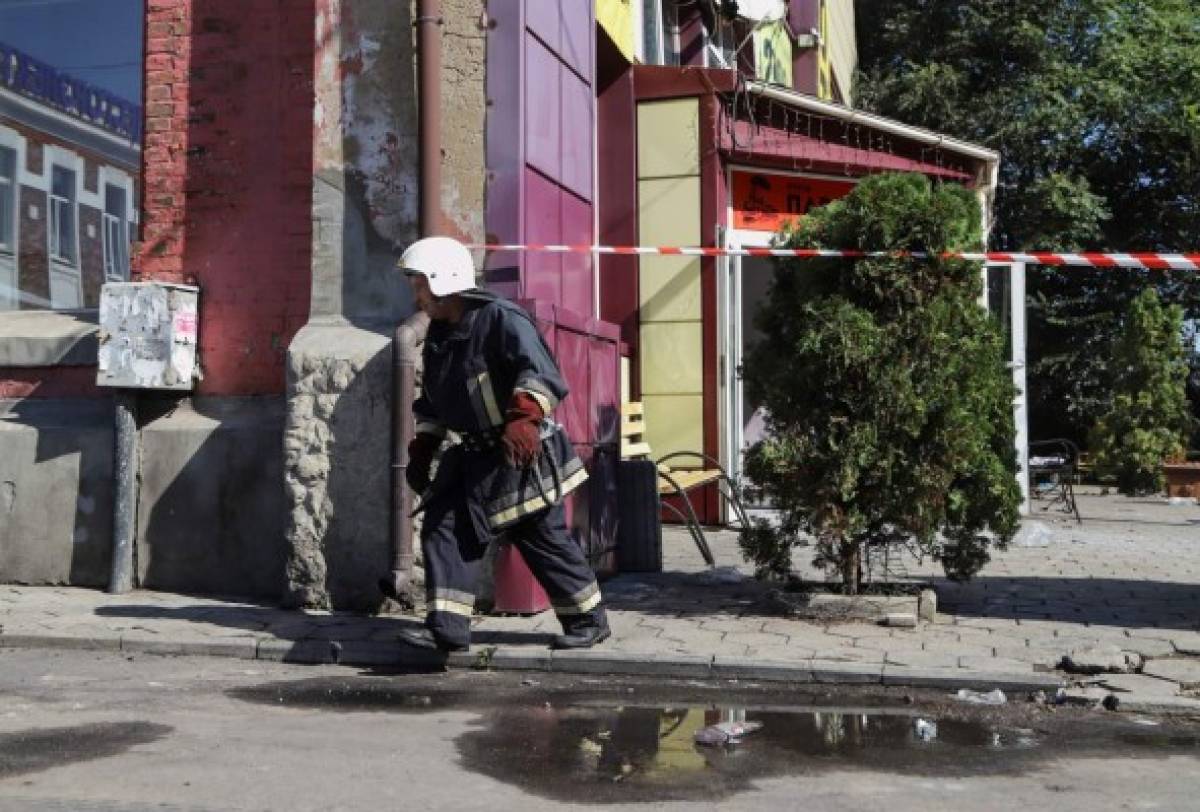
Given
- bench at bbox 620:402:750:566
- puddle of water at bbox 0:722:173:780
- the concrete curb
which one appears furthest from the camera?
bench at bbox 620:402:750:566

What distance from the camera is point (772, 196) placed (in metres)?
13.4

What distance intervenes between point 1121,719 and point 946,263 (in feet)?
8.51

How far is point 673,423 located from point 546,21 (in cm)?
496

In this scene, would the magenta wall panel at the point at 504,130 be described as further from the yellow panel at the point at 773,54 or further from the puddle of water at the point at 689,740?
the yellow panel at the point at 773,54

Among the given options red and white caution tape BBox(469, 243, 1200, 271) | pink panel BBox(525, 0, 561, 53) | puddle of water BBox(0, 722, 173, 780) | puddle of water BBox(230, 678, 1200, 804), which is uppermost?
pink panel BBox(525, 0, 561, 53)

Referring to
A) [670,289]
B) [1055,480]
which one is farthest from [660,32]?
[1055,480]

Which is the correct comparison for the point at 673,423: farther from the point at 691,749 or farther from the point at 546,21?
the point at 691,749

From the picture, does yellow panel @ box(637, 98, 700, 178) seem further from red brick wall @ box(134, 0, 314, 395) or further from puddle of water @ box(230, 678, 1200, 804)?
puddle of water @ box(230, 678, 1200, 804)

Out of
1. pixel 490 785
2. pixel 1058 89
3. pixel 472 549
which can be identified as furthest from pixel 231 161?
pixel 1058 89

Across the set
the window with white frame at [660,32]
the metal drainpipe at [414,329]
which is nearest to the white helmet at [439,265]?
the metal drainpipe at [414,329]

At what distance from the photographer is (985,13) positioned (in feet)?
90.4

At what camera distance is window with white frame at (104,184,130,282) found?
9156 millimetres

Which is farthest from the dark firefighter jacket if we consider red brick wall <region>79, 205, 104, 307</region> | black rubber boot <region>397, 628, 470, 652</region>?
red brick wall <region>79, 205, 104, 307</region>

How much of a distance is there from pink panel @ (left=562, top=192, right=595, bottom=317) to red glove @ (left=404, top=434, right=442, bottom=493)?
2744 millimetres
